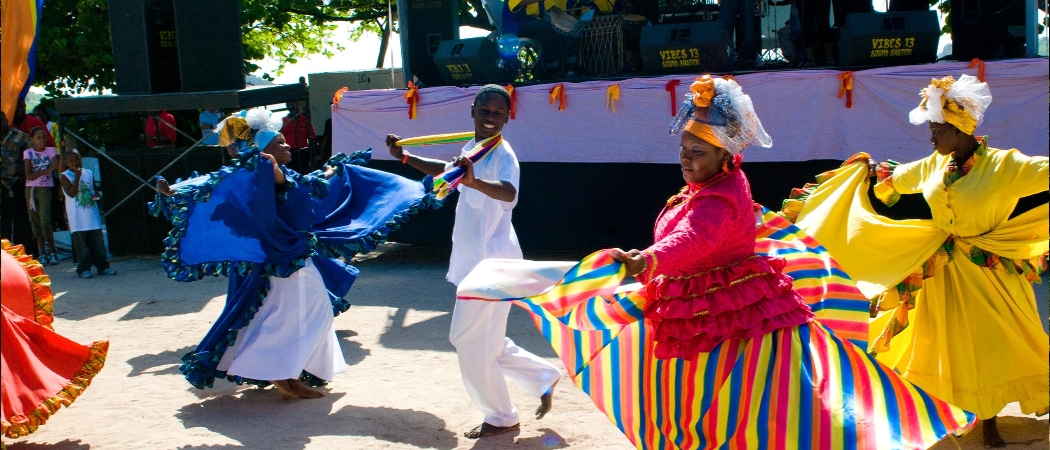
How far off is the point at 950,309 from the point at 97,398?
4771 millimetres

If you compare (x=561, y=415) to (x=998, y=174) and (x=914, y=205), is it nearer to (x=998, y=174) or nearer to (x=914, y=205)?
(x=998, y=174)

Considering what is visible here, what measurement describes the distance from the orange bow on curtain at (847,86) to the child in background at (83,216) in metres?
7.58

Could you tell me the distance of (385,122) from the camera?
1032 cm

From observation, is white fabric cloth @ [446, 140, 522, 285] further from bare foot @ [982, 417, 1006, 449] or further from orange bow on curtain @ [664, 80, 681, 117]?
orange bow on curtain @ [664, 80, 681, 117]

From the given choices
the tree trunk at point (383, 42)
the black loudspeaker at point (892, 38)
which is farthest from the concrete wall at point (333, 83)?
the black loudspeaker at point (892, 38)

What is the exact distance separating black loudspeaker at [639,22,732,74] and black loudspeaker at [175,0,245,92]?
206 inches

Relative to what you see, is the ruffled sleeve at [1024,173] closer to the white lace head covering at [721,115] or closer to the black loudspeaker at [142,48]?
the white lace head covering at [721,115]

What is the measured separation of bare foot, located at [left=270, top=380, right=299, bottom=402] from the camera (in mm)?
5433

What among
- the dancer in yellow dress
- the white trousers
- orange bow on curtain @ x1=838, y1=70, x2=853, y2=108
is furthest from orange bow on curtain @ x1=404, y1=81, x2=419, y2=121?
the dancer in yellow dress

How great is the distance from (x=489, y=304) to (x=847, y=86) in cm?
492

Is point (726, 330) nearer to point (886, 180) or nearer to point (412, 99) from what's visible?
point (886, 180)

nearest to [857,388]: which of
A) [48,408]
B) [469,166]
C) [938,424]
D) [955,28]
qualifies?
[938,424]

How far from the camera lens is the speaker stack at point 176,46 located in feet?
37.1

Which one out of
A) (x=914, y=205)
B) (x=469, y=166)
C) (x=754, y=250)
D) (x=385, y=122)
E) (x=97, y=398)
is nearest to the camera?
(x=754, y=250)
